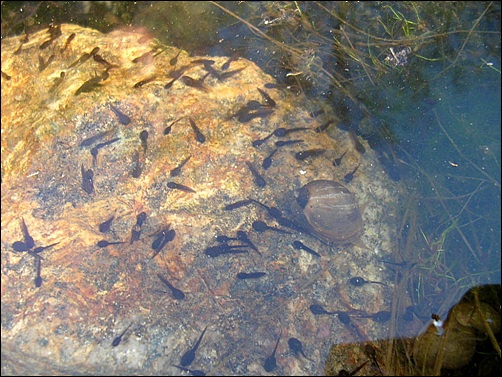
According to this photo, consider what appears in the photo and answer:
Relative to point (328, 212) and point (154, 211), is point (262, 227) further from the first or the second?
point (154, 211)

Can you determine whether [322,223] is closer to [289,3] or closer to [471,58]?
[471,58]

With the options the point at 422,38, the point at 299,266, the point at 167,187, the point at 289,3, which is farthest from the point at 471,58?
the point at 167,187

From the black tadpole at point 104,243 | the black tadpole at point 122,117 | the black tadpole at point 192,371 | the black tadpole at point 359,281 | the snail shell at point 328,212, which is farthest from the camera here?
the black tadpole at point 122,117

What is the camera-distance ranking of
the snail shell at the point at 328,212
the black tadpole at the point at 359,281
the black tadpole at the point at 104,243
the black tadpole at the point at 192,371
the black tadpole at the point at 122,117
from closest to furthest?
1. the black tadpole at the point at 192,371
2. the black tadpole at the point at 104,243
3. the black tadpole at the point at 359,281
4. the snail shell at the point at 328,212
5. the black tadpole at the point at 122,117

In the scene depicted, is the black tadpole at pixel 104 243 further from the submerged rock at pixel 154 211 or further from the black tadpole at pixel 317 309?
the black tadpole at pixel 317 309

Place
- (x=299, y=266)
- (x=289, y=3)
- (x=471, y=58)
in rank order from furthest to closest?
(x=289, y=3)
(x=471, y=58)
(x=299, y=266)

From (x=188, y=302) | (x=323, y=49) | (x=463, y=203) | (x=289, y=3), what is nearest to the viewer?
(x=188, y=302)

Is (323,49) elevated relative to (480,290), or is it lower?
elevated

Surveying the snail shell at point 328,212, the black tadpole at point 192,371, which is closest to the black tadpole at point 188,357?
the black tadpole at point 192,371
